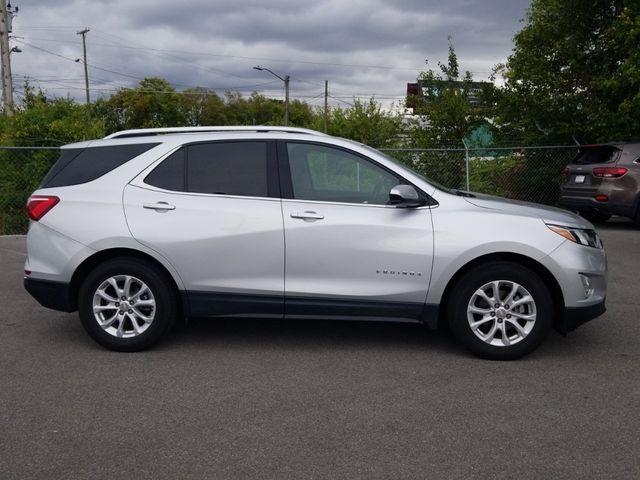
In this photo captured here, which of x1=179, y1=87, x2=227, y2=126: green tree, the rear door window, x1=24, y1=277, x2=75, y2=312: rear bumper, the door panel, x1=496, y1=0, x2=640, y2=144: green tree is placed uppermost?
x1=179, y1=87, x2=227, y2=126: green tree

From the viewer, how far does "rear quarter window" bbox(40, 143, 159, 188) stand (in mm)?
5715

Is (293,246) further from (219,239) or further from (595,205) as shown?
(595,205)

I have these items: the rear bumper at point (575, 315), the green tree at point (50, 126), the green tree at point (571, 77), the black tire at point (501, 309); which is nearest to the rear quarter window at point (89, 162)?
the black tire at point (501, 309)

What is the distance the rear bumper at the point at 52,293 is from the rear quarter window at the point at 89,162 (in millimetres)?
797

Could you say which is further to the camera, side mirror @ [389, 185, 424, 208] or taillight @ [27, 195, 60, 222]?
taillight @ [27, 195, 60, 222]

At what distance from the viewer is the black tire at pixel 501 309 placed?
531 centimetres

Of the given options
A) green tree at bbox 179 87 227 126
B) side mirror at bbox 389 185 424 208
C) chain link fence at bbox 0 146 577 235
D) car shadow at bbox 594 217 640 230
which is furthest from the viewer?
green tree at bbox 179 87 227 126

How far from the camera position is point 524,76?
15.6 metres

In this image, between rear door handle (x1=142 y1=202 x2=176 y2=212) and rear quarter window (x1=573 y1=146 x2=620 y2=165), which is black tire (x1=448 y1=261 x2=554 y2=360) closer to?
rear door handle (x1=142 y1=202 x2=176 y2=212)

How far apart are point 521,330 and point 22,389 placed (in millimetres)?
3583

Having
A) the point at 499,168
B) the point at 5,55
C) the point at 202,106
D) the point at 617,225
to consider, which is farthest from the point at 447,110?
the point at 202,106

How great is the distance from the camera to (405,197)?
17.2ft

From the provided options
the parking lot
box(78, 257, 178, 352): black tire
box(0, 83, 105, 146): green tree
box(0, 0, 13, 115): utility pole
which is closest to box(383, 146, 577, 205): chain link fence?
Result: box(0, 83, 105, 146): green tree

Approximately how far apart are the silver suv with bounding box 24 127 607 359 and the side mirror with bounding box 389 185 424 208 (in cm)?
2
